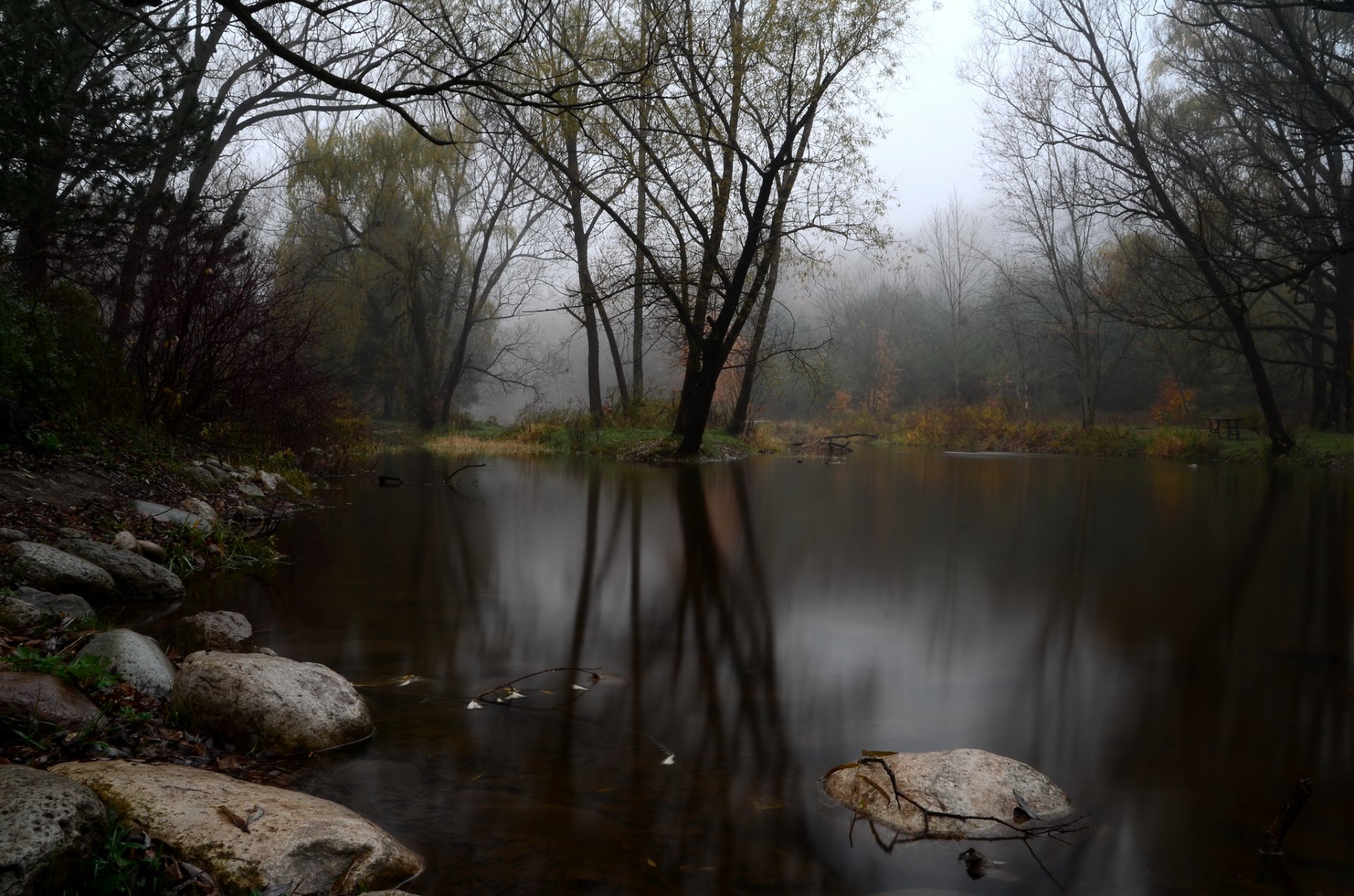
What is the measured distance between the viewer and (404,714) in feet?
12.6

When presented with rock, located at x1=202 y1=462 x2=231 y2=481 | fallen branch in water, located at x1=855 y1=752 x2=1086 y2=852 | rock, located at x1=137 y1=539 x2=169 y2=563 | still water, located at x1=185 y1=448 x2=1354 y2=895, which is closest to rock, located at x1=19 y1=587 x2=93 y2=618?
still water, located at x1=185 y1=448 x2=1354 y2=895

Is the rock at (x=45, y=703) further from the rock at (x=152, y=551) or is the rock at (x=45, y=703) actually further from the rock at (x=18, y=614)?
the rock at (x=152, y=551)

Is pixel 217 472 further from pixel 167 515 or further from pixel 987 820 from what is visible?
pixel 987 820

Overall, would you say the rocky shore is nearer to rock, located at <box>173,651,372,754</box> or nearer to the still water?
rock, located at <box>173,651,372,754</box>

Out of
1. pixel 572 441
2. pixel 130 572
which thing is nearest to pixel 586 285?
pixel 572 441

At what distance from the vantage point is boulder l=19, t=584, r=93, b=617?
4.23m

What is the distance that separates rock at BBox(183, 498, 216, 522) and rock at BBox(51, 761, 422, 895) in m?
5.13

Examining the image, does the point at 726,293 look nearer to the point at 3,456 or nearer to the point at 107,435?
the point at 107,435

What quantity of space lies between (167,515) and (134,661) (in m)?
3.84

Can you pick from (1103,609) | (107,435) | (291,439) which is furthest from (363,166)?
(1103,609)

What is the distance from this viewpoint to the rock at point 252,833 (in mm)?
2285

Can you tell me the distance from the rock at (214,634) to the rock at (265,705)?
930 mm

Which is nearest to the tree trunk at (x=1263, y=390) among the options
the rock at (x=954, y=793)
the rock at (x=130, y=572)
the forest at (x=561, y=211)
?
the forest at (x=561, y=211)

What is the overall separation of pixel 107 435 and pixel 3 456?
1644mm
